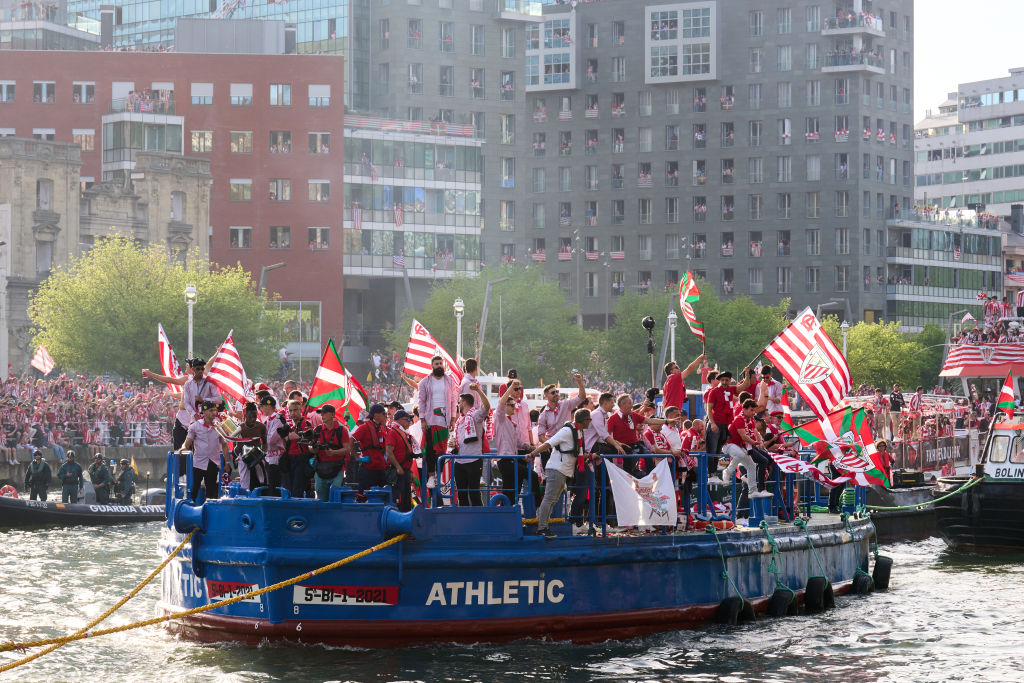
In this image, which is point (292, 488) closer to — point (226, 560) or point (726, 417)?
point (226, 560)

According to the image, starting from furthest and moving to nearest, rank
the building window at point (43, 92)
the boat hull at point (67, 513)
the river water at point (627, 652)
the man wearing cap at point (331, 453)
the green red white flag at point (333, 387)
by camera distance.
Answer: the building window at point (43, 92)
the boat hull at point (67, 513)
the green red white flag at point (333, 387)
the man wearing cap at point (331, 453)
the river water at point (627, 652)

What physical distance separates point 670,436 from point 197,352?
2102 inches

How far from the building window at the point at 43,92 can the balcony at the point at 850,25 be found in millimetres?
58588

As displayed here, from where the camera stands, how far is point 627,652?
2003cm

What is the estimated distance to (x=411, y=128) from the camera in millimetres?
101188

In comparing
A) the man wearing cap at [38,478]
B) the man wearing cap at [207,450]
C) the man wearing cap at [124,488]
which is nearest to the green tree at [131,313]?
the man wearing cap at [124,488]

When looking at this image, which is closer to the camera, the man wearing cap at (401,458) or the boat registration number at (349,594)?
the boat registration number at (349,594)

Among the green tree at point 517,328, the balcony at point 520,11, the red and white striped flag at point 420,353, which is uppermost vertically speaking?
the balcony at point 520,11

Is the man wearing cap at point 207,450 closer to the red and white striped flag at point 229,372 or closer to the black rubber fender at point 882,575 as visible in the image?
the red and white striped flag at point 229,372

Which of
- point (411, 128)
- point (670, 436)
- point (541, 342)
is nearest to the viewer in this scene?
point (670, 436)

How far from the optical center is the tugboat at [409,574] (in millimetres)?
18953

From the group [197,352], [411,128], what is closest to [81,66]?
[411,128]

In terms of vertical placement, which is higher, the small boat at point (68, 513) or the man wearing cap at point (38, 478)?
the man wearing cap at point (38, 478)

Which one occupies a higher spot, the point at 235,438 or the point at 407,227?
the point at 407,227
